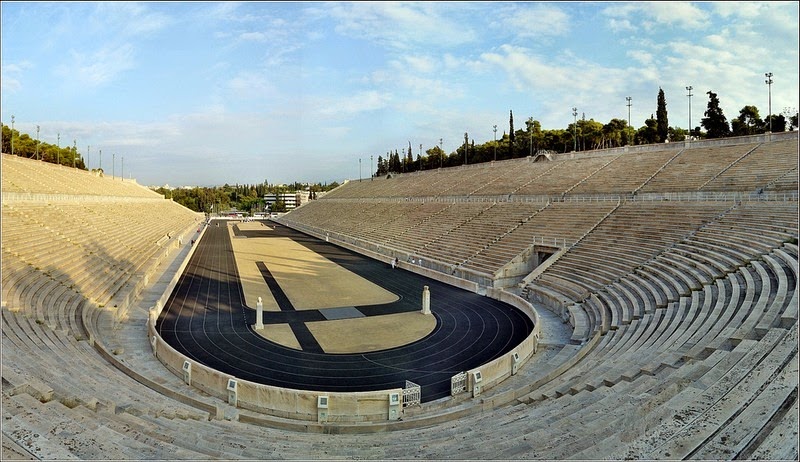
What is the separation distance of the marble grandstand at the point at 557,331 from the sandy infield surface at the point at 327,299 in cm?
428

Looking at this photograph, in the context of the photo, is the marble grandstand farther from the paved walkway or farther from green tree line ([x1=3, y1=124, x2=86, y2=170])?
green tree line ([x1=3, y1=124, x2=86, y2=170])

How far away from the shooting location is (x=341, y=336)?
1595 centimetres

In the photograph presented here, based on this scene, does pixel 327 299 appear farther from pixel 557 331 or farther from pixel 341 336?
pixel 557 331

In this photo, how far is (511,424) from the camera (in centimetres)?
816

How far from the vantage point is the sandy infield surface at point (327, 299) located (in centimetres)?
1549

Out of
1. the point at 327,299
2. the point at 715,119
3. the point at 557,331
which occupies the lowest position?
the point at 557,331

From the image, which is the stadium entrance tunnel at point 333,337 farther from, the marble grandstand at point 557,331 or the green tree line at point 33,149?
the green tree line at point 33,149

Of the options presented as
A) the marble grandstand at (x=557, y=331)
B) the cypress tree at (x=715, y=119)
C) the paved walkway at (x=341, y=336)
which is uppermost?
the cypress tree at (x=715, y=119)

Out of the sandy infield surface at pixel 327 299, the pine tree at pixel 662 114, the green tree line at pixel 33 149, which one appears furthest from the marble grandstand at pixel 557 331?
the green tree line at pixel 33 149

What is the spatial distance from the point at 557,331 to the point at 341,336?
7.79 m

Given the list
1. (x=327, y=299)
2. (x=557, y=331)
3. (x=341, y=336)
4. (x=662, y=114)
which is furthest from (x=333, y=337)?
(x=662, y=114)

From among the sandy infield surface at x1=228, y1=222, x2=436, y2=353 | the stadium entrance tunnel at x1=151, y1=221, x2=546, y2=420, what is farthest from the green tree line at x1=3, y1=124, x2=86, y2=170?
the stadium entrance tunnel at x1=151, y1=221, x2=546, y2=420

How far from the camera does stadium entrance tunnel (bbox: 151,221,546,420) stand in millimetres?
11680

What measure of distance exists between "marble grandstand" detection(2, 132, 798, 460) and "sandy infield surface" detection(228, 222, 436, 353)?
4.28 meters
